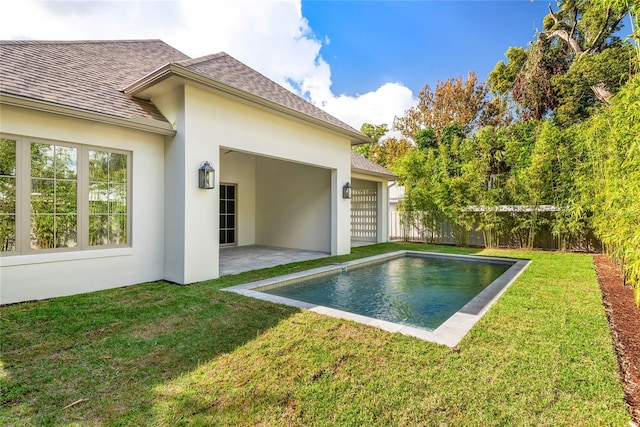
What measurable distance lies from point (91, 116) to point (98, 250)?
7.67ft

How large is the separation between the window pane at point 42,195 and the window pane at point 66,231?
0.71ft

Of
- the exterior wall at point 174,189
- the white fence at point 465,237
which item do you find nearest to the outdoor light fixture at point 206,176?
the exterior wall at point 174,189

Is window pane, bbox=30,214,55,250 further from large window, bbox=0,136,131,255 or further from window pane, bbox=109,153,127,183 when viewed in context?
window pane, bbox=109,153,127,183

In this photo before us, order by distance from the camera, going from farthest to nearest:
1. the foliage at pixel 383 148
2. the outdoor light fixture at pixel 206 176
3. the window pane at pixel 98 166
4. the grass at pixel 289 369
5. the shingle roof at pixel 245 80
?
the foliage at pixel 383 148 → the shingle roof at pixel 245 80 → the outdoor light fixture at pixel 206 176 → the window pane at pixel 98 166 → the grass at pixel 289 369

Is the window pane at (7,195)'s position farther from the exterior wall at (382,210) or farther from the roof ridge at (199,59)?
the exterior wall at (382,210)

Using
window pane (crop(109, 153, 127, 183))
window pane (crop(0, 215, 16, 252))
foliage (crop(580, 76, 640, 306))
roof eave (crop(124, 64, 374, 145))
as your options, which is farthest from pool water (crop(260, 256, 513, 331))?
roof eave (crop(124, 64, 374, 145))

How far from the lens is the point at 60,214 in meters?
5.43

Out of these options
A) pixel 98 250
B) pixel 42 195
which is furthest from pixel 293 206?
pixel 42 195

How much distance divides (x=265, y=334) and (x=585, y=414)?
2983 millimetres

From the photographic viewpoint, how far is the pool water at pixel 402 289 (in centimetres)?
510

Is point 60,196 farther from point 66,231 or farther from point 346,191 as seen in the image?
point 346,191

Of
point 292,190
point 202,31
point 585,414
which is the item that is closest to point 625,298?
point 585,414

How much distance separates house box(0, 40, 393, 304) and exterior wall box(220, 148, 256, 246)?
12.8ft

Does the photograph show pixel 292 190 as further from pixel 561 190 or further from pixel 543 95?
pixel 543 95
